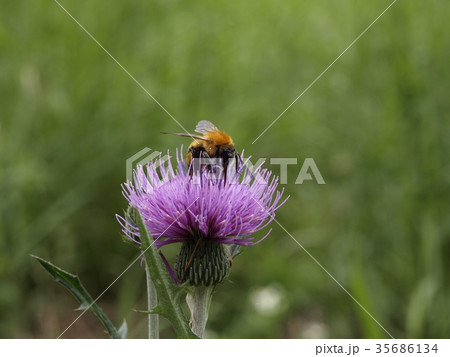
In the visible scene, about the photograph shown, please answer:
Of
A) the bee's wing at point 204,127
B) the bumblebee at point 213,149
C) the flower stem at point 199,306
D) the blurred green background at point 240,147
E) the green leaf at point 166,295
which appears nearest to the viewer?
the green leaf at point 166,295

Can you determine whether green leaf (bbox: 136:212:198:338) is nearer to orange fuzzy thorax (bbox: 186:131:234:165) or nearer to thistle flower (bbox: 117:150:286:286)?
thistle flower (bbox: 117:150:286:286)

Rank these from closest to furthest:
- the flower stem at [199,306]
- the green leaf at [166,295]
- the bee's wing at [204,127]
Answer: the green leaf at [166,295] → the flower stem at [199,306] → the bee's wing at [204,127]

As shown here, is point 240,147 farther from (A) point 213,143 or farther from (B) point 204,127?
(A) point 213,143

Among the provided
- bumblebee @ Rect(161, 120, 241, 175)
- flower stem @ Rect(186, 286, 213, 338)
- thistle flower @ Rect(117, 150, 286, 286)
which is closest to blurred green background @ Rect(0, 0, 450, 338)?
bumblebee @ Rect(161, 120, 241, 175)

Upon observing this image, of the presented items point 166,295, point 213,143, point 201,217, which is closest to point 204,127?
point 213,143

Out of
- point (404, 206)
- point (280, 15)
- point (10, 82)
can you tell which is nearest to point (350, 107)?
point (404, 206)

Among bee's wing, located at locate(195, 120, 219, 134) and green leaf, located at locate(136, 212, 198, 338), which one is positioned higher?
bee's wing, located at locate(195, 120, 219, 134)

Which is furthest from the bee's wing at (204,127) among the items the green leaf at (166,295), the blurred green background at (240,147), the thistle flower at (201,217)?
the blurred green background at (240,147)

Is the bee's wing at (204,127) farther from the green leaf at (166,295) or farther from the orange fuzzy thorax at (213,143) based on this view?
the green leaf at (166,295)
